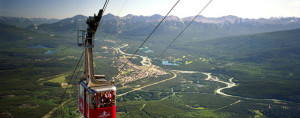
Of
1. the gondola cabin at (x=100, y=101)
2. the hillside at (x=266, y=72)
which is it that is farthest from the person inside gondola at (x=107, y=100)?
the hillside at (x=266, y=72)

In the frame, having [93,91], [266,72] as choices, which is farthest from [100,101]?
[266,72]

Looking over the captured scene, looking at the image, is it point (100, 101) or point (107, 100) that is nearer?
point (100, 101)

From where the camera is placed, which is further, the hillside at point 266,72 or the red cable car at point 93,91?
the hillside at point 266,72

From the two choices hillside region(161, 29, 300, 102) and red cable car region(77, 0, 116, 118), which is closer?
red cable car region(77, 0, 116, 118)

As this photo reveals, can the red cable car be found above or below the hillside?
above

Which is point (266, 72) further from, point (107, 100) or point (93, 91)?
point (93, 91)

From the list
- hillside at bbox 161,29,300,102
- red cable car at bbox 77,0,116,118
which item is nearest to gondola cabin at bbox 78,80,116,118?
red cable car at bbox 77,0,116,118

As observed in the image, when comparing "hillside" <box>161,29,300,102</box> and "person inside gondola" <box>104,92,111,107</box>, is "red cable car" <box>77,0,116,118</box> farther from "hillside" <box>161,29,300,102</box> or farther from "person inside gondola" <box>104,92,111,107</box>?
"hillside" <box>161,29,300,102</box>

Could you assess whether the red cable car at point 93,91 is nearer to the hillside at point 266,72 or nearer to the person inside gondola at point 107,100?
the person inside gondola at point 107,100
